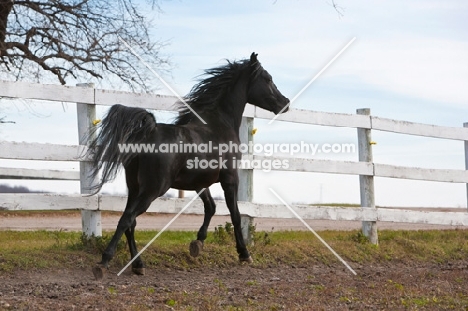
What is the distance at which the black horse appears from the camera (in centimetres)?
792

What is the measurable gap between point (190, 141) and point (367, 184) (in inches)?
191

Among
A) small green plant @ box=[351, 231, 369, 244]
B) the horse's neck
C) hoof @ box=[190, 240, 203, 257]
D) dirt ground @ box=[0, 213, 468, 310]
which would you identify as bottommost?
dirt ground @ box=[0, 213, 468, 310]

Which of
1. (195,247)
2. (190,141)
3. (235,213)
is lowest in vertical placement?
(195,247)

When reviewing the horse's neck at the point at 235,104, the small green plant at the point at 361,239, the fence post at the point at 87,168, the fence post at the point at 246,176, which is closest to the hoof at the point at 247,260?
the fence post at the point at 246,176

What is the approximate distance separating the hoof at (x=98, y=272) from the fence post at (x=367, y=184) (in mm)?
5878

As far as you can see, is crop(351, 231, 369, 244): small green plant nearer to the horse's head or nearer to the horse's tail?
the horse's head

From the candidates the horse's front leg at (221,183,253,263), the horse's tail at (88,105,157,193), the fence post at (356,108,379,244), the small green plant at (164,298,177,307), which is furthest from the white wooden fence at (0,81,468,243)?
the small green plant at (164,298,177,307)

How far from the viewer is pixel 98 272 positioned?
7.75m

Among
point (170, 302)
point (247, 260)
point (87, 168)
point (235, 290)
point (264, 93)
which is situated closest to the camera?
point (170, 302)

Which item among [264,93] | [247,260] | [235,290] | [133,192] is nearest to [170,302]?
[235,290]

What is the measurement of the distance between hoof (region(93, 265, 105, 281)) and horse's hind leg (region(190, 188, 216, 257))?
1.65 metres

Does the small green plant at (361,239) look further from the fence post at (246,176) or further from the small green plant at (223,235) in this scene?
the small green plant at (223,235)

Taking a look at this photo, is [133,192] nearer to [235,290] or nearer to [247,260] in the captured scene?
[235,290]

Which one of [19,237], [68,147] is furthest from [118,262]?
[19,237]
